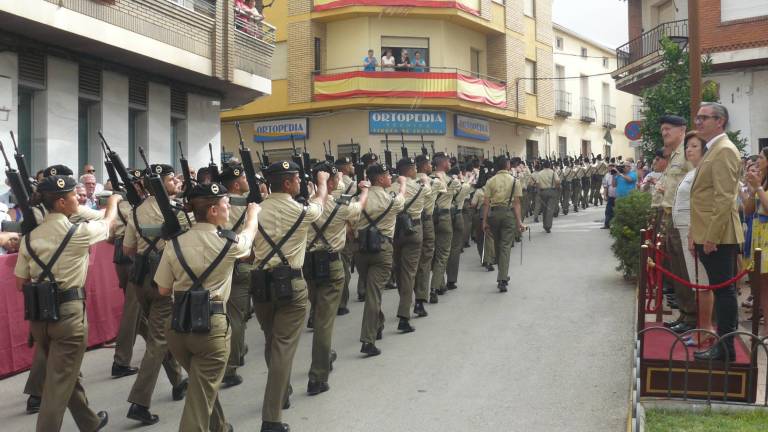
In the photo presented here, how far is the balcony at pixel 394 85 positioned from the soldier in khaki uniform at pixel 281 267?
2195 centimetres

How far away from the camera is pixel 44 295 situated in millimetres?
5562

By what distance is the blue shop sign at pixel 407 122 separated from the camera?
28828mm

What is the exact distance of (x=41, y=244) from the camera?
5.73 meters

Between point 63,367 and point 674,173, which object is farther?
point 674,173

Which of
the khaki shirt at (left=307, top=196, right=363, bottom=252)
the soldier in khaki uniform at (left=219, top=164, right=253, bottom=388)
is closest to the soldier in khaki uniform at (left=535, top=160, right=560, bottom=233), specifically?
the khaki shirt at (left=307, top=196, right=363, bottom=252)

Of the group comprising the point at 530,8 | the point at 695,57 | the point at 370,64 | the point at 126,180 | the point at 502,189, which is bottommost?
the point at 126,180

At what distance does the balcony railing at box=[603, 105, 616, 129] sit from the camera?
45094 mm

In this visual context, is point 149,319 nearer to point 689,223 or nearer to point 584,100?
point 689,223

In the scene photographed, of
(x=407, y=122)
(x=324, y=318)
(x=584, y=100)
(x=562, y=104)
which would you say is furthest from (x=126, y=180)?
(x=584, y=100)

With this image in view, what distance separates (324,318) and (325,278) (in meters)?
0.37

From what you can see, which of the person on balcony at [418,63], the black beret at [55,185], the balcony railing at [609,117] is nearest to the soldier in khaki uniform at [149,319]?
the black beret at [55,185]

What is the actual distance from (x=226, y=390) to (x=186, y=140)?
12.7 metres

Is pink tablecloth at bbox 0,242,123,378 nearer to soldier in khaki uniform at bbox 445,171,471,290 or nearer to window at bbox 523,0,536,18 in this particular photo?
soldier in khaki uniform at bbox 445,171,471,290

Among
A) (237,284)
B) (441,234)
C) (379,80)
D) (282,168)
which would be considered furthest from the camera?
(379,80)
